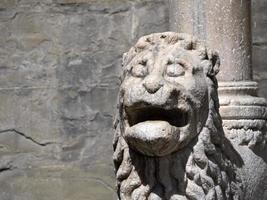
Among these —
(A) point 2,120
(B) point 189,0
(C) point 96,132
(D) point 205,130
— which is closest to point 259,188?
(D) point 205,130

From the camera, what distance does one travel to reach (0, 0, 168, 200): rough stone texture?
4.04 m

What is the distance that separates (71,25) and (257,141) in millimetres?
1853

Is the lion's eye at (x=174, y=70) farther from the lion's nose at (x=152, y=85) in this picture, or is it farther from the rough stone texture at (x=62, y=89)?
the rough stone texture at (x=62, y=89)

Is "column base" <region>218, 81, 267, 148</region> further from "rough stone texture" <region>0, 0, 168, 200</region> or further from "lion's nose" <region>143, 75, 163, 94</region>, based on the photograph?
"rough stone texture" <region>0, 0, 168, 200</region>

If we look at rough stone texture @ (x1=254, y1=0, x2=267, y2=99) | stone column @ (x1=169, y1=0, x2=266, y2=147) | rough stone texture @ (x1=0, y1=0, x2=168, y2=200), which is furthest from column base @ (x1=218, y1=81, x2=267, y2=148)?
rough stone texture @ (x1=0, y1=0, x2=168, y2=200)

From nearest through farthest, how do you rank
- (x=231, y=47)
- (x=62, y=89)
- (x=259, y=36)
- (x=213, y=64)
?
(x=213, y=64), (x=231, y=47), (x=259, y=36), (x=62, y=89)

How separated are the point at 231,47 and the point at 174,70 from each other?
534 millimetres

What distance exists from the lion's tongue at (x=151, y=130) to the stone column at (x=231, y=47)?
0.47m

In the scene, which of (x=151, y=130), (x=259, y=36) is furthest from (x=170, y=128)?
(x=259, y=36)

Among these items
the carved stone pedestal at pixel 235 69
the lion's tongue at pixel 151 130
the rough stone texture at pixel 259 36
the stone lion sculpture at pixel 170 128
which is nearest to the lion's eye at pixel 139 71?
the stone lion sculpture at pixel 170 128

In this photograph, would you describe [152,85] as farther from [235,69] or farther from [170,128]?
[235,69]

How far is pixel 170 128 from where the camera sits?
2.02 metres

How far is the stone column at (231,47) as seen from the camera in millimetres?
2482

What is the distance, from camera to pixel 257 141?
2406 millimetres
